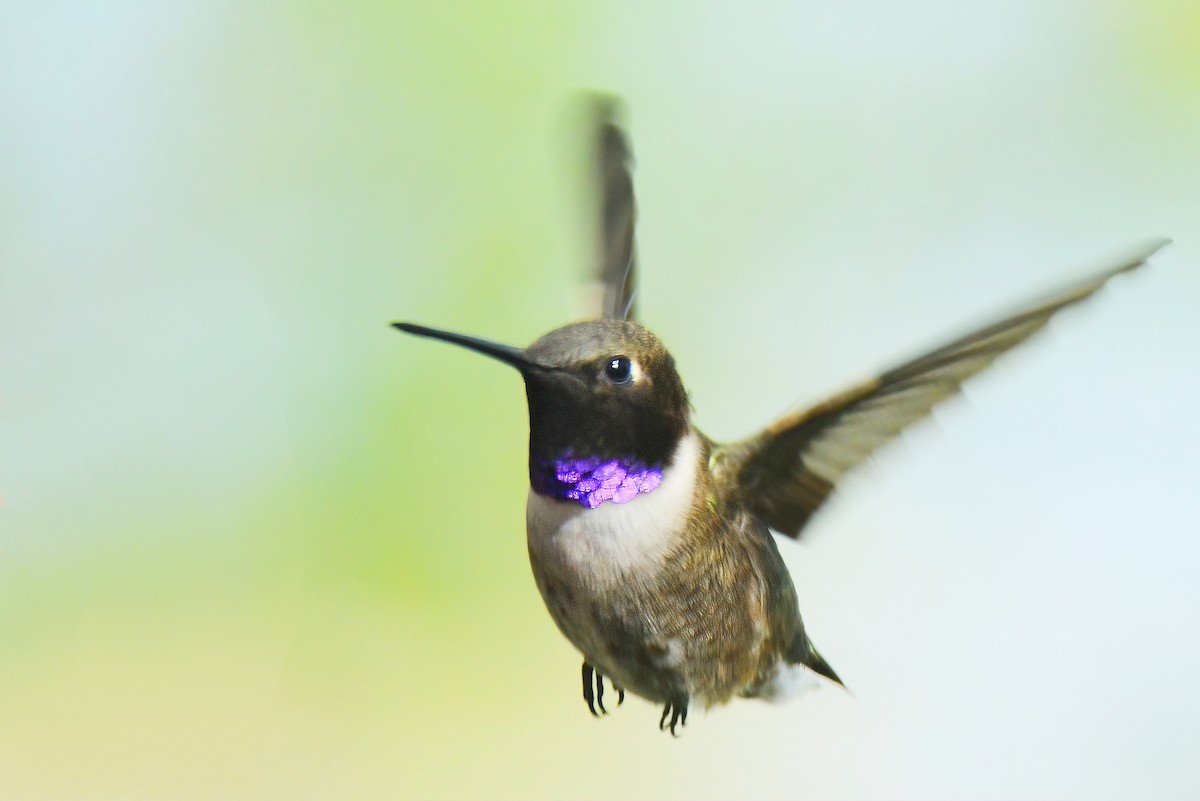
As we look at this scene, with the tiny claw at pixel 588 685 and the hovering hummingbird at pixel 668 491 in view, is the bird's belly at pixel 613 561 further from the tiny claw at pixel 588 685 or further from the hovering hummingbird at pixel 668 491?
the tiny claw at pixel 588 685

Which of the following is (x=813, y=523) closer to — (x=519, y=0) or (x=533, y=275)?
(x=533, y=275)

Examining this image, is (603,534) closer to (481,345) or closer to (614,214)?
(481,345)

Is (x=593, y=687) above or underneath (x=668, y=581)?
underneath

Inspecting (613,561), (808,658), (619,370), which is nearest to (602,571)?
(613,561)

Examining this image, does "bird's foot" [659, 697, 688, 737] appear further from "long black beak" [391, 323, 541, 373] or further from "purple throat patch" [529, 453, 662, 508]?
"long black beak" [391, 323, 541, 373]

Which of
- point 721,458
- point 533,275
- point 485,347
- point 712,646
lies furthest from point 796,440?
point 533,275

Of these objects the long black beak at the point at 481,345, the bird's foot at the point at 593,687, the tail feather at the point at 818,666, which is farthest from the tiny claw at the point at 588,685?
the long black beak at the point at 481,345
